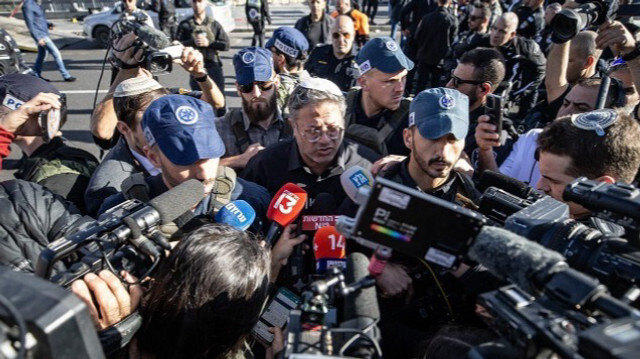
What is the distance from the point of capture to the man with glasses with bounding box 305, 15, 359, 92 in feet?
16.0

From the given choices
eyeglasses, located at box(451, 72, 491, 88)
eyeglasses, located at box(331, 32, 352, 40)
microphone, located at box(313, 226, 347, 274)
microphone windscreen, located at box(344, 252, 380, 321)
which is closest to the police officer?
eyeglasses, located at box(331, 32, 352, 40)

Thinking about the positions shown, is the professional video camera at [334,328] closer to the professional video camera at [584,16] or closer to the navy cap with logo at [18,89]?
the navy cap with logo at [18,89]

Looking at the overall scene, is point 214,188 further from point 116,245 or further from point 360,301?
point 360,301

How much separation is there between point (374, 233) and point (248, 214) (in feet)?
2.85

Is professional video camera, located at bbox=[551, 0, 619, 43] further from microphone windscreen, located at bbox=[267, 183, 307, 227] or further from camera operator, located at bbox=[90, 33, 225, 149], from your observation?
camera operator, located at bbox=[90, 33, 225, 149]

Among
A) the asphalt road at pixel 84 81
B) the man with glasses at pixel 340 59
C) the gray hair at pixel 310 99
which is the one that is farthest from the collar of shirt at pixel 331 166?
the asphalt road at pixel 84 81

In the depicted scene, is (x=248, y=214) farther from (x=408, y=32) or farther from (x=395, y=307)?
(x=408, y=32)

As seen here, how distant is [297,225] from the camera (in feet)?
6.16

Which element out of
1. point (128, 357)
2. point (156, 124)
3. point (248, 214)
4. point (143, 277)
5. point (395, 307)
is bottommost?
point (395, 307)

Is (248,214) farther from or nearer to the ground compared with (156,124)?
nearer to the ground

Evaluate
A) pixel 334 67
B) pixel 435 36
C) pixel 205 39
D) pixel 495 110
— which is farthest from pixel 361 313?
pixel 435 36

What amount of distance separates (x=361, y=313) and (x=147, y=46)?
8.07 ft

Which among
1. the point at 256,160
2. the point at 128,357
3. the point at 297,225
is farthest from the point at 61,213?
the point at 256,160

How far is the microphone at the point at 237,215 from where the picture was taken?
173 centimetres
